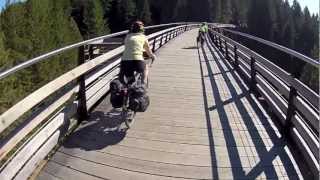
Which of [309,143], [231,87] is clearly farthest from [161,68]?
[309,143]

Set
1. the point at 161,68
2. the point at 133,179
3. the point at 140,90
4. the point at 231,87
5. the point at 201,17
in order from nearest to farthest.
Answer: the point at 133,179 < the point at 140,90 < the point at 231,87 < the point at 161,68 < the point at 201,17

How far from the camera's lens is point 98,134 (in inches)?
316

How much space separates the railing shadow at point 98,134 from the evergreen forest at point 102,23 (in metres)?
30.8

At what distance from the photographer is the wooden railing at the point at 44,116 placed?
5.68 meters

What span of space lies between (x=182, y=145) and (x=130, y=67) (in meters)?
2.07

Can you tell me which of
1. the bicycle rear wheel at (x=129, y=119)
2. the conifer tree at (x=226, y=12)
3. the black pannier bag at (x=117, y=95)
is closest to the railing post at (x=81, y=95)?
the black pannier bag at (x=117, y=95)

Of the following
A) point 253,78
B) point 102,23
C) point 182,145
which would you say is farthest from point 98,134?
point 102,23

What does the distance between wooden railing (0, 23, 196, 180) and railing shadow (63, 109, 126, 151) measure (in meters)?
0.16

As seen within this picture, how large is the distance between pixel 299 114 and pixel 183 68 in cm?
820

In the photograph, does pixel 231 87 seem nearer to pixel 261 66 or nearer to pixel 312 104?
pixel 261 66

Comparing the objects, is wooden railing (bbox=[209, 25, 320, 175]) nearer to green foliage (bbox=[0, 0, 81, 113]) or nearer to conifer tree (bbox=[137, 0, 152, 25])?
green foliage (bbox=[0, 0, 81, 113])

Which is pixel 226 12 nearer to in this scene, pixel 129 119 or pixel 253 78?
pixel 253 78

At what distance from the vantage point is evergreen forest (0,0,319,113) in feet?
201

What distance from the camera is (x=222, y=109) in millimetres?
9875
